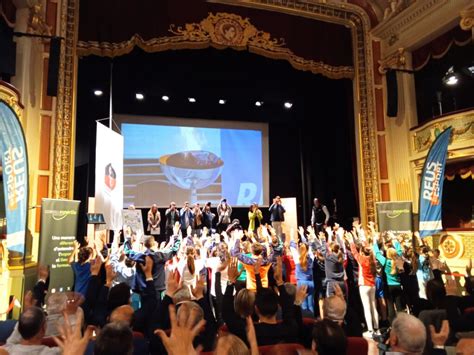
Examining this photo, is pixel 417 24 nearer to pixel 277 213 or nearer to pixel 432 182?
pixel 432 182

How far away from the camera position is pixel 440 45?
8.91 m

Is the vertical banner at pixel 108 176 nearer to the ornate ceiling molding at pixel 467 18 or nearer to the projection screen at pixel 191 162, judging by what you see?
the projection screen at pixel 191 162

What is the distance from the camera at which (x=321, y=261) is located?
4.84 meters

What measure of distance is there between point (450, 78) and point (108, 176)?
7.04 meters

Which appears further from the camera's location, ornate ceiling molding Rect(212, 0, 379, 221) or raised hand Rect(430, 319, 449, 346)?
ornate ceiling molding Rect(212, 0, 379, 221)

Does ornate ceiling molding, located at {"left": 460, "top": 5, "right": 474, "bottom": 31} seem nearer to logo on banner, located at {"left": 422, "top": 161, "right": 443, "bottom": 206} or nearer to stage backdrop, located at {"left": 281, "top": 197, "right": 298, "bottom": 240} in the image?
logo on banner, located at {"left": 422, "top": 161, "right": 443, "bottom": 206}

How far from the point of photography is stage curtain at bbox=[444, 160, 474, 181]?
8102 millimetres

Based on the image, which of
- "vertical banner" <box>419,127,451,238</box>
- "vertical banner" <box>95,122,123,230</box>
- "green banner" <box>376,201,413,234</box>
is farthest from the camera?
"green banner" <box>376,201,413,234</box>

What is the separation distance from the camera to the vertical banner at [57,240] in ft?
19.4

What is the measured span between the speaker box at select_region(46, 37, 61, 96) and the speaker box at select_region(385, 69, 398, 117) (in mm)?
6826

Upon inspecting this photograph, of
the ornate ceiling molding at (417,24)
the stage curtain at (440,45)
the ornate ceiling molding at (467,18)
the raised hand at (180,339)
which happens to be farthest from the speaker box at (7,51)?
the stage curtain at (440,45)

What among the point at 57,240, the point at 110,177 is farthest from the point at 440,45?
the point at 57,240

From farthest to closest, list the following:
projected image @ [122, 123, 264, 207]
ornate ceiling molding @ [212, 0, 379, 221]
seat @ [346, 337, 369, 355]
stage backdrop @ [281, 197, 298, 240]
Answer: stage backdrop @ [281, 197, 298, 240], projected image @ [122, 123, 264, 207], ornate ceiling molding @ [212, 0, 379, 221], seat @ [346, 337, 369, 355]

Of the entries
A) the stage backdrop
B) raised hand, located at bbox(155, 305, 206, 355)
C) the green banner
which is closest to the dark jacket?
the stage backdrop
